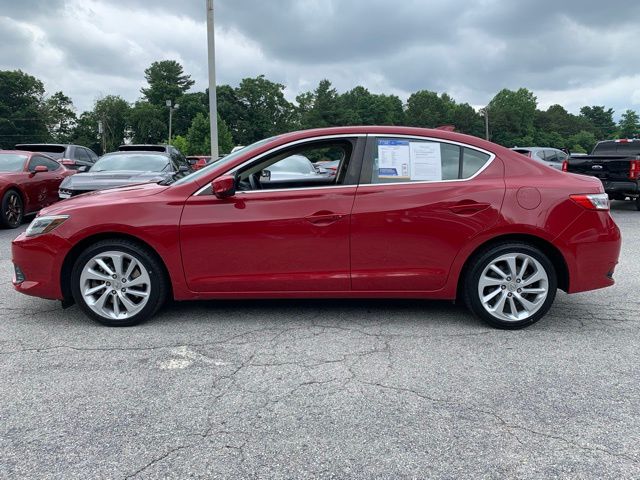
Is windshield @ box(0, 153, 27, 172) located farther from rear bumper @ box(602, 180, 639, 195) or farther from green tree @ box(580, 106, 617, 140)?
green tree @ box(580, 106, 617, 140)

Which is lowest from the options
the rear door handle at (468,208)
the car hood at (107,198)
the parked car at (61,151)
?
the rear door handle at (468,208)

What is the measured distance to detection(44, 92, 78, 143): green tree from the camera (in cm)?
8179

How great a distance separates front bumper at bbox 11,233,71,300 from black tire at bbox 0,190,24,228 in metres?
6.08

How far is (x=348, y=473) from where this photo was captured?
85.6 inches

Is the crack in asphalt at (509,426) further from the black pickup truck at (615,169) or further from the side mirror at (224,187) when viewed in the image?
the black pickup truck at (615,169)

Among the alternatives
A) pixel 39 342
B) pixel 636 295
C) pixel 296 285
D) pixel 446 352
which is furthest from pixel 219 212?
pixel 636 295

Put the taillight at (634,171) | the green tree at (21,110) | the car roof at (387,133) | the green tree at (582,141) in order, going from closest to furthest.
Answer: the car roof at (387,133), the taillight at (634,171), the green tree at (21,110), the green tree at (582,141)

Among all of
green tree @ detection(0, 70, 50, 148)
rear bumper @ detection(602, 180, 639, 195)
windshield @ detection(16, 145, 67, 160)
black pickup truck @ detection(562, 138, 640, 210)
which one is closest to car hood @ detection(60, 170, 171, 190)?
windshield @ detection(16, 145, 67, 160)

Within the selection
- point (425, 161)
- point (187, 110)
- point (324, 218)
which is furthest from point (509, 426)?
point (187, 110)

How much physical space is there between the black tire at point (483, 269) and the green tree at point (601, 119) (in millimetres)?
143295

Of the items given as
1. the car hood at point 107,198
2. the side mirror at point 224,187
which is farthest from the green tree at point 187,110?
the side mirror at point 224,187

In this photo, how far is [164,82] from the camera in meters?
99.3

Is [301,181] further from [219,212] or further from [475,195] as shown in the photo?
[475,195]

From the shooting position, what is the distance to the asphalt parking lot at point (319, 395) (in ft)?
7.43
